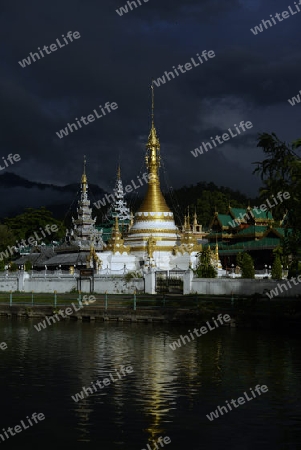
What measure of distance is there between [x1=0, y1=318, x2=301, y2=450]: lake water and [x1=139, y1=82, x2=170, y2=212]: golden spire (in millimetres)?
29574

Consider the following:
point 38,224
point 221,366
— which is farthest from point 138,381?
point 38,224

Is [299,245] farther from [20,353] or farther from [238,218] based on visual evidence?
[238,218]

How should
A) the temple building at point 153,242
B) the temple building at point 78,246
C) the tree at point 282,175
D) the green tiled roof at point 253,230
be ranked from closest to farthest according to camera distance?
the tree at point 282,175 → the temple building at point 153,242 → the green tiled roof at point 253,230 → the temple building at point 78,246

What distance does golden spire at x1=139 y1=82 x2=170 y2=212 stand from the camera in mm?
56656

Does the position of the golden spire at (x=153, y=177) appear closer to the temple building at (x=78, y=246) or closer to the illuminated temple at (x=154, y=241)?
the illuminated temple at (x=154, y=241)

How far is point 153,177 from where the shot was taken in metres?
57.9

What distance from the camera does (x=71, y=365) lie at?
20.4 meters

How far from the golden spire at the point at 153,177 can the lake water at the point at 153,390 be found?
2957 centimetres

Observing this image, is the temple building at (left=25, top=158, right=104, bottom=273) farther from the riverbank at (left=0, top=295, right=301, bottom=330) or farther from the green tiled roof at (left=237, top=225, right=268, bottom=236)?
the riverbank at (left=0, top=295, right=301, bottom=330)

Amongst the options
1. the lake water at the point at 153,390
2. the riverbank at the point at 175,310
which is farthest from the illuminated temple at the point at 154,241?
the lake water at the point at 153,390

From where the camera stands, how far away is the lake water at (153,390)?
1282cm

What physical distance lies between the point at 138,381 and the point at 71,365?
331 cm

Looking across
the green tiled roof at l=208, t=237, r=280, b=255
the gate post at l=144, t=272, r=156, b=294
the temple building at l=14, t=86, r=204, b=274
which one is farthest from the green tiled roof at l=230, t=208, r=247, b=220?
the gate post at l=144, t=272, r=156, b=294

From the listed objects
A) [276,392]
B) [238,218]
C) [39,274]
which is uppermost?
[238,218]
